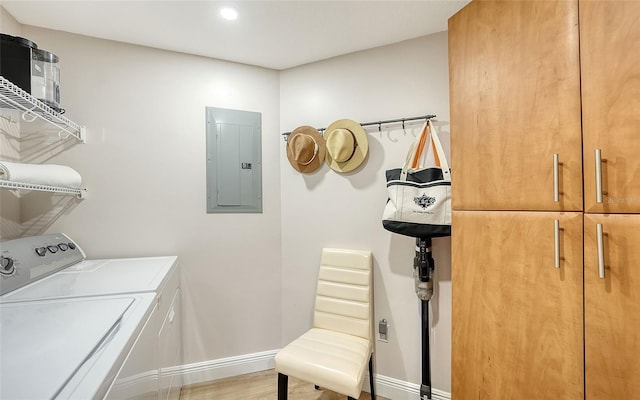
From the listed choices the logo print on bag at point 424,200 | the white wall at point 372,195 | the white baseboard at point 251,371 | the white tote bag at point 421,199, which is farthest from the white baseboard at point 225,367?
the logo print on bag at point 424,200

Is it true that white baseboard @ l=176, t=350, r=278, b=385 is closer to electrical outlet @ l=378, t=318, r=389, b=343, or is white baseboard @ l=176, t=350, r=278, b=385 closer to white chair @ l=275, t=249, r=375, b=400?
white chair @ l=275, t=249, r=375, b=400

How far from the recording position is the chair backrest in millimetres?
1886

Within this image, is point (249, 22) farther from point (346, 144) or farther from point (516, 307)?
point (516, 307)

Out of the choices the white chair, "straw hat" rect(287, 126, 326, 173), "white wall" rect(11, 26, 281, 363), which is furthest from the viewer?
"straw hat" rect(287, 126, 326, 173)

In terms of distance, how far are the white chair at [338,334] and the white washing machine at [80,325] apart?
25.8 inches

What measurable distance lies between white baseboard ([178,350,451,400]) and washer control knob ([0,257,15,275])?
3.10 ft

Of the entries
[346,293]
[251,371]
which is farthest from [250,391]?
[346,293]

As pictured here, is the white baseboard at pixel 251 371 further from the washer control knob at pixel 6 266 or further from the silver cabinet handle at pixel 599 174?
the silver cabinet handle at pixel 599 174

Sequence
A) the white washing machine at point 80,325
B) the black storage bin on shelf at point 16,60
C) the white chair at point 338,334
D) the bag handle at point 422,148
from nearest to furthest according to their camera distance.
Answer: the white washing machine at point 80,325 → the black storage bin on shelf at point 16,60 → the white chair at point 338,334 → the bag handle at point 422,148

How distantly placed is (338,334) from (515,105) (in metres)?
1.61

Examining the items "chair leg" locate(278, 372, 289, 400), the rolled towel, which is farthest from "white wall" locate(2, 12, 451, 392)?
"chair leg" locate(278, 372, 289, 400)

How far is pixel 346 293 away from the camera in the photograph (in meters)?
1.95

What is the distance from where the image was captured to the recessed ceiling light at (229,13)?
5.20 ft

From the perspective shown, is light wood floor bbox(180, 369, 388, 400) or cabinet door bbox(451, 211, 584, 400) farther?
light wood floor bbox(180, 369, 388, 400)
